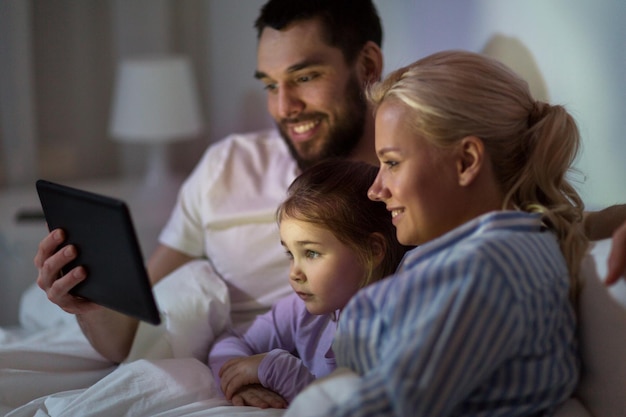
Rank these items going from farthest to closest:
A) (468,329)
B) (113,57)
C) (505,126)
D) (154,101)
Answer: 1. (113,57)
2. (154,101)
3. (505,126)
4. (468,329)

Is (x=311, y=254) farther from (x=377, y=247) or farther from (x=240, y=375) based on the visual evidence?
(x=240, y=375)

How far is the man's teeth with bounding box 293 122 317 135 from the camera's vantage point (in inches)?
73.5

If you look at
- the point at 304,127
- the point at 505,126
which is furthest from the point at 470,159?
the point at 304,127

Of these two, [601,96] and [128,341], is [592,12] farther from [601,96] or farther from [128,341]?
[128,341]

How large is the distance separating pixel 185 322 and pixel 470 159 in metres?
0.71

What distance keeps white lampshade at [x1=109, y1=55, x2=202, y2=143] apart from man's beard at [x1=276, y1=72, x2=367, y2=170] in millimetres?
1132

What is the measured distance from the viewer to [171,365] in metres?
1.40

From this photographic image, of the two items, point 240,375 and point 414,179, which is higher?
point 414,179

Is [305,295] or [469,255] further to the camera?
[305,295]

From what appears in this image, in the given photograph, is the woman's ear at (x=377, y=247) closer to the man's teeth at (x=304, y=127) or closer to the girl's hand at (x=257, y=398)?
the girl's hand at (x=257, y=398)

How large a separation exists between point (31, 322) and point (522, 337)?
1.33m

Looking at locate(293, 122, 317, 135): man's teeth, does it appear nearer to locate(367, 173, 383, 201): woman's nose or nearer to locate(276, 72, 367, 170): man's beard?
locate(276, 72, 367, 170): man's beard

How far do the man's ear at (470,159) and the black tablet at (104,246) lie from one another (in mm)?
472

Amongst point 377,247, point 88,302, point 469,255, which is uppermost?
point 469,255
